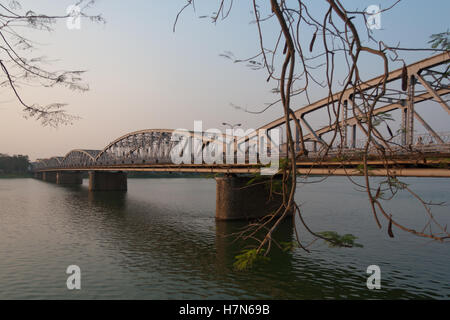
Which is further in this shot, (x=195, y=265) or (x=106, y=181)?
(x=106, y=181)

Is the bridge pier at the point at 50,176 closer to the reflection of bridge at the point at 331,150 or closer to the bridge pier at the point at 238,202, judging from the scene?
the reflection of bridge at the point at 331,150

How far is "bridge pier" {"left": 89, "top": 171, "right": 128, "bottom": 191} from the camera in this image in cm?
8044

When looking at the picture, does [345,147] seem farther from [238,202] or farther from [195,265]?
[238,202]

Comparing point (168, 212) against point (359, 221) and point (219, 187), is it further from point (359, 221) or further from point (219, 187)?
point (359, 221)

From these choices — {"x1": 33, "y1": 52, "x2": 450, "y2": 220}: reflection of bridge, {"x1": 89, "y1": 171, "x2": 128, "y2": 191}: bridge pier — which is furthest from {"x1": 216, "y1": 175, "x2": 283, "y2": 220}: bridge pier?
{"x1": 89, "y1": 171, "x2": 128, "y2": 191}: bridge pier

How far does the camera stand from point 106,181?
267 feet

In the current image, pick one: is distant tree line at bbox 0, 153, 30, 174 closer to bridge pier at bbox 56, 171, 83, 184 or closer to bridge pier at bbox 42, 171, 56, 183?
bridge pier at bbox 42, 171, 56, 183

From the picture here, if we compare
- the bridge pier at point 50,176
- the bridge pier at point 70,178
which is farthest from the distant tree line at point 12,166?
the bridge pier at point 70,178

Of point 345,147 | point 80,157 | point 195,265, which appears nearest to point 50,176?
point 80,157

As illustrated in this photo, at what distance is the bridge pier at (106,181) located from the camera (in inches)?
3167

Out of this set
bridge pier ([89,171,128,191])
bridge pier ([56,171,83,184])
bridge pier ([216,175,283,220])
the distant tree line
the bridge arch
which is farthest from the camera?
the distant tree line

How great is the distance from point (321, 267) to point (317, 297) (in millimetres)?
3912

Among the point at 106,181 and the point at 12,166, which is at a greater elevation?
the point at 12,166
